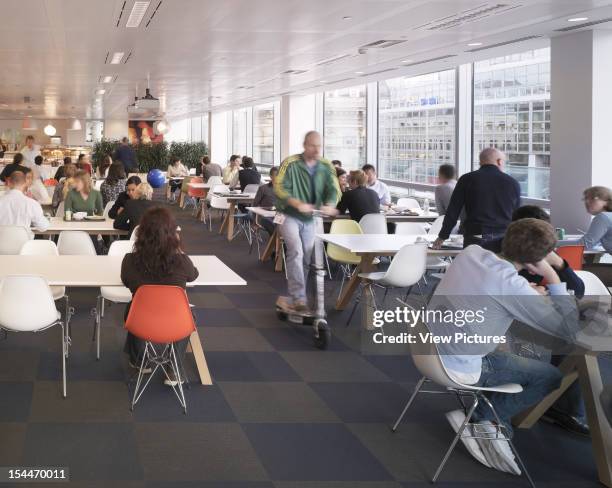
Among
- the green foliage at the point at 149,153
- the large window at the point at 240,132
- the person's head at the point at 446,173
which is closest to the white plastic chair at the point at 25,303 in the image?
the person's head at the point at 446,173

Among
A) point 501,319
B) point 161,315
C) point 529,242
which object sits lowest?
point 161,315

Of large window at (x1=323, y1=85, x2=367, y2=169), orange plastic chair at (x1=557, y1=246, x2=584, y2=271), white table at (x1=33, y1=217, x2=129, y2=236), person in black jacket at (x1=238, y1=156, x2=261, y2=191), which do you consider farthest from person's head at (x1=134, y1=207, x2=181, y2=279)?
large window at (x1=323, y1=85, x2=367, y2=169)

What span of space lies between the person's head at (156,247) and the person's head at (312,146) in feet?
6.91

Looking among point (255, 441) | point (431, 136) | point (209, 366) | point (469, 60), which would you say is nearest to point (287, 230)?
point (209, 366)

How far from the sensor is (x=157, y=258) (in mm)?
4855

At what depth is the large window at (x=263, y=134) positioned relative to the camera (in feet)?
79.3

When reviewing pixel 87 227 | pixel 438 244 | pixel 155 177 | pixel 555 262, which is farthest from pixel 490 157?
pixel 155 177

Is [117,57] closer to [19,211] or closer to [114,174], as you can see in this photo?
[114,174]

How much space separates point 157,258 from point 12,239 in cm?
281

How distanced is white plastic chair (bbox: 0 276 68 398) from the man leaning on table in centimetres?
234

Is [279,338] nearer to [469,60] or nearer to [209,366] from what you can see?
[209,366]

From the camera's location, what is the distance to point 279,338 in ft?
21.8

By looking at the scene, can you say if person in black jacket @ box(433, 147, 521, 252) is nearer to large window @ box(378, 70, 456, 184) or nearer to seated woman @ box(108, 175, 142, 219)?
seated woman @ box(108, 175, 142, 219)

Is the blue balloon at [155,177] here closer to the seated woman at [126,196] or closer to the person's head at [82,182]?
the person's head at [82,182]
